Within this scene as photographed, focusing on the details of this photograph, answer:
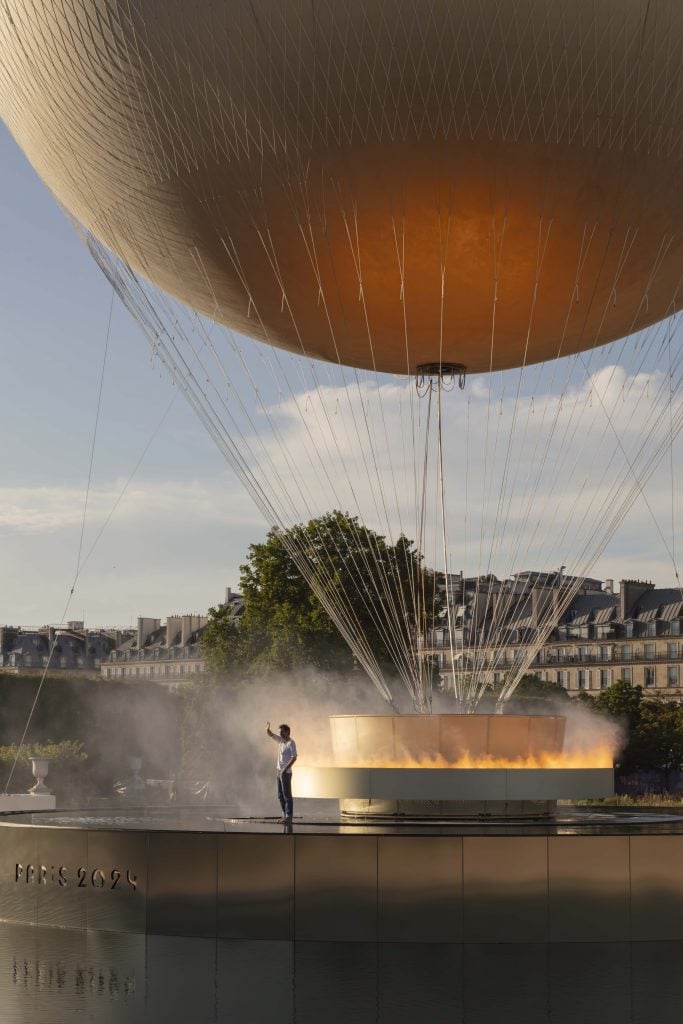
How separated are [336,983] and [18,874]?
6237mm

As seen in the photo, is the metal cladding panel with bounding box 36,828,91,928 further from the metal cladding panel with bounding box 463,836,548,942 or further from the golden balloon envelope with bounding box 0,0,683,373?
the golden balloon envelope with bounding box 0,0,683,373

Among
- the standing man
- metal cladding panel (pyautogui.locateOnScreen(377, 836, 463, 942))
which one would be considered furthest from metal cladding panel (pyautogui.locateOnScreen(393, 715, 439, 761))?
metal cladding panel (pyautogui.locateOnScreen(377, 836, 463, 942))

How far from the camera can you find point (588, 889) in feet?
49.0

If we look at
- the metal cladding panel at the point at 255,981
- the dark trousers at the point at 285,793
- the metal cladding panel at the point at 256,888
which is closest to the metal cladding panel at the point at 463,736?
the dark trousers at the point at 285,793

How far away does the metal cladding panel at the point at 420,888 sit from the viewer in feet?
Answer: 48.6

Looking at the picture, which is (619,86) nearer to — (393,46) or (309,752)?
(393,46)

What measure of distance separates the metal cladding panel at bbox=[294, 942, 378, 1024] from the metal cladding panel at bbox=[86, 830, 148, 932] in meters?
2.07

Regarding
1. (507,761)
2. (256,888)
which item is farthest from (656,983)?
(507,761)

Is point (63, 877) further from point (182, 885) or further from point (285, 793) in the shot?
Answer: point (285, 793)

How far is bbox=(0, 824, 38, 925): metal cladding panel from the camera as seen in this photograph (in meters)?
17.1

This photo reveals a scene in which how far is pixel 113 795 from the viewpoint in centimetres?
5956

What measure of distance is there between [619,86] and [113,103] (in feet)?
19.8

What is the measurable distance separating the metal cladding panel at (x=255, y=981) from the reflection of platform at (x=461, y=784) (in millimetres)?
4057

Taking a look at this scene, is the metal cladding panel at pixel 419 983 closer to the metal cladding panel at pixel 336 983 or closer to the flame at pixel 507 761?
the metal cladding panel at pixel 336 983
